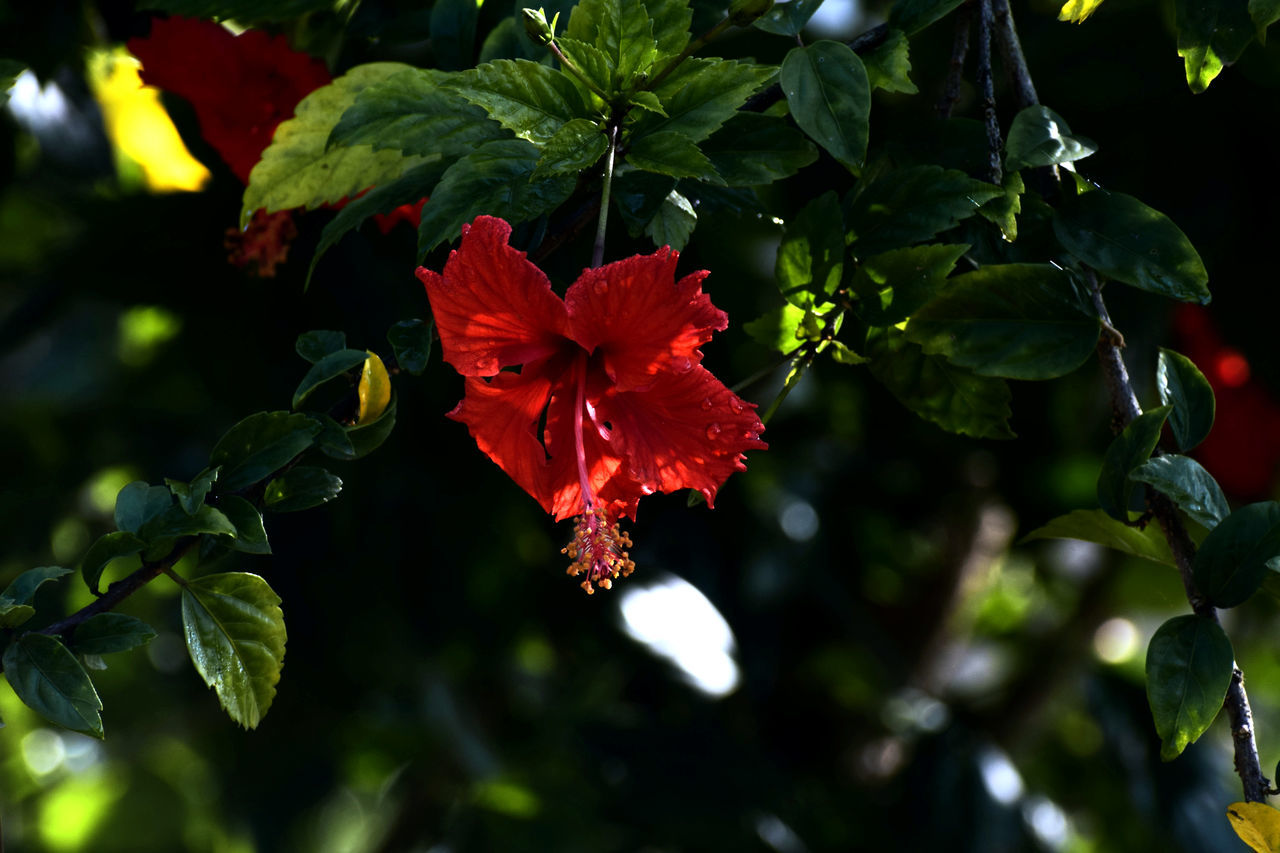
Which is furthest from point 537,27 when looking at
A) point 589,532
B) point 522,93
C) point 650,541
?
point 650,541

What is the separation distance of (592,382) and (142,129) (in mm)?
807

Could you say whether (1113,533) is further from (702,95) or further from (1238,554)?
(702,95)

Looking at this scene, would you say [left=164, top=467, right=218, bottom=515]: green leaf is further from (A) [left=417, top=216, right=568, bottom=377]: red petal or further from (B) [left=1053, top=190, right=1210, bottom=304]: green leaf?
(B) [left=1053, top=190, right=1210, bottom=304]: green leaf

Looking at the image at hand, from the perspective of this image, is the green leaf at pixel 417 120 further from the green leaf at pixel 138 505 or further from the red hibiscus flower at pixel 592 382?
the green leaf at pixel 138 505

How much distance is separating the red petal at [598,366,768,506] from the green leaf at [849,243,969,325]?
0.27ft

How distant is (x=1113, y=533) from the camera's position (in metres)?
0.55

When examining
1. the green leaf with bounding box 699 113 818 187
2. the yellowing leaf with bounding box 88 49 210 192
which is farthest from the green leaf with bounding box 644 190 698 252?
the yellowing leaf with bounding box 88 49 210 192

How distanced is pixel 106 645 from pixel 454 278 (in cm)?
21

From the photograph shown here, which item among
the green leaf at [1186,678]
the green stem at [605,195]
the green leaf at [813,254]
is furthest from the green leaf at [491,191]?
the green leaf at [1186,678]

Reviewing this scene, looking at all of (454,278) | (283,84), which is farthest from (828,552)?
(454,278)

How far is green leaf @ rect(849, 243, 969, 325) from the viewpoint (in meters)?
0.53

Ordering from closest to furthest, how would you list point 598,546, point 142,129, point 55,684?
point 55,684, point 598,546, point 142,129

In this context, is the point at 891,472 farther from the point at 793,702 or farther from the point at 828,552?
the point at 793,702

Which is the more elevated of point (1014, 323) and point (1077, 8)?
point (1077, 8)
